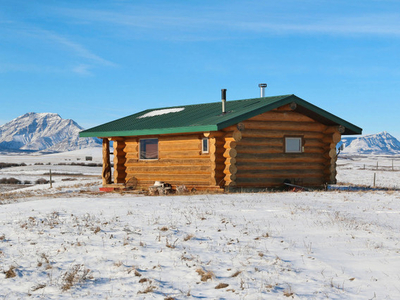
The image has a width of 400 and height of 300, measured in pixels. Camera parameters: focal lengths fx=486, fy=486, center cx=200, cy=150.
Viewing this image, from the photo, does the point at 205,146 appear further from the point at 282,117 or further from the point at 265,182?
the point at 282,117

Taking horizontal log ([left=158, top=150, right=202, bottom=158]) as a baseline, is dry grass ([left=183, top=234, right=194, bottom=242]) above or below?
below

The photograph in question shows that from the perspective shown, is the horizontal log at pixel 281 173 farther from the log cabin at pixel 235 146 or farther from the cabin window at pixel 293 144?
the cabin window at pixel 293 144

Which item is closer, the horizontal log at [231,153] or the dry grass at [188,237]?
the dry grass at [188,237]

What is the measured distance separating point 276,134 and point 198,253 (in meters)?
13.1

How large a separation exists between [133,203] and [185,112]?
1100cm

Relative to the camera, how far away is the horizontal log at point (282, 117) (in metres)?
21.4

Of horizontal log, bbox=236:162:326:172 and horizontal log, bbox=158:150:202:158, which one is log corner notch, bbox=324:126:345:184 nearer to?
horizontal log, bbox=236:162:326:172

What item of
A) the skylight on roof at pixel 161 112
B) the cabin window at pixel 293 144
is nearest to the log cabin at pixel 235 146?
the cabin window at pixel 293 144

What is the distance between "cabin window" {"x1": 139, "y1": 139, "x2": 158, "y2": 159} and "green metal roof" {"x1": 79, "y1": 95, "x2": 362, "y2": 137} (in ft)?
2.52

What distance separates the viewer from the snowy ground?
7762mm

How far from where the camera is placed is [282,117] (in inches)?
860

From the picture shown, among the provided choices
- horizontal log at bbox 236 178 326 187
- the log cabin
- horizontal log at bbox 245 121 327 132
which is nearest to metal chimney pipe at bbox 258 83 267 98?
the log cabin

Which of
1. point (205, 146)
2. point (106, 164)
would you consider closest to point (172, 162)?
point (205, 146)

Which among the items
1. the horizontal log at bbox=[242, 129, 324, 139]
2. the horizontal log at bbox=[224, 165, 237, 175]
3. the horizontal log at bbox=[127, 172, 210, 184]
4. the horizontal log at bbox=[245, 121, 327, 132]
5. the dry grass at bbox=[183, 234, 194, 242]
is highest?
the horizontal log at bbox=[245, 121, 327, 132]
